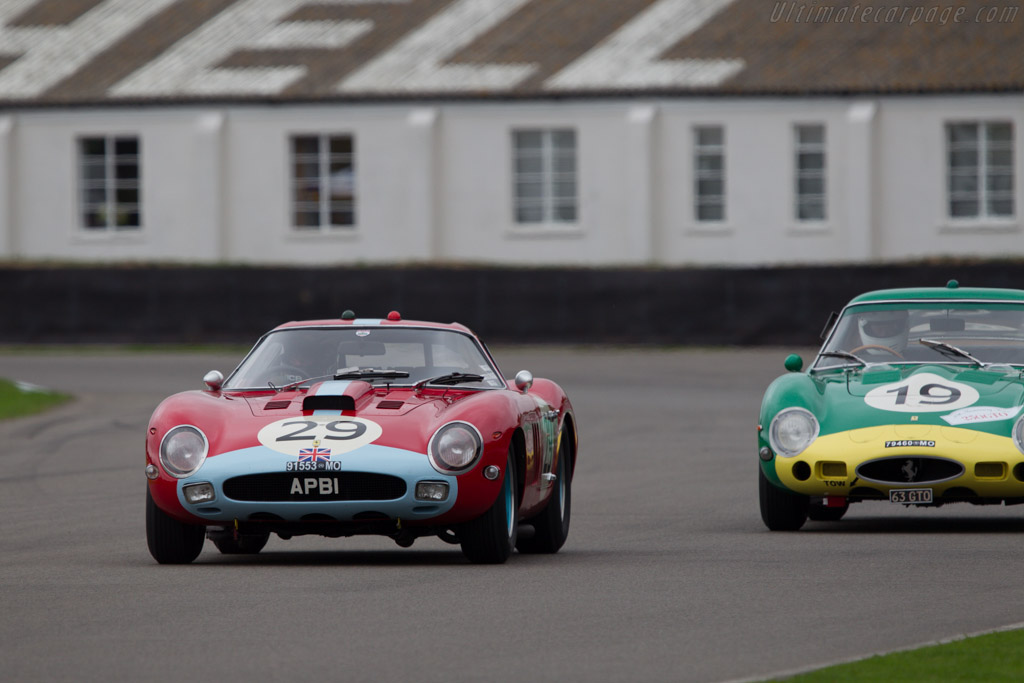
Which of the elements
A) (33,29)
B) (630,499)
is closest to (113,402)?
(630,499)

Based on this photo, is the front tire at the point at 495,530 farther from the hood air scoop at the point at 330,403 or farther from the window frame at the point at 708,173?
the window frame at the point at 708,173

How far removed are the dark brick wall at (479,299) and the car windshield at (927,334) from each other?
1992cm

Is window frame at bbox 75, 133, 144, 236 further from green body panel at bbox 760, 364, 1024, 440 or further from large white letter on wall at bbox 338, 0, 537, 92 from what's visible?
green body panel at bbox 760, 364, 1024, 440

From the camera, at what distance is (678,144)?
38.0 m

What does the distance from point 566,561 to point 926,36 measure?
30.0 m

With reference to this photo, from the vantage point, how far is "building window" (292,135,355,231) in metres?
39.3

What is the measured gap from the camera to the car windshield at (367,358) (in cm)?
988

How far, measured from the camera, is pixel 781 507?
35.7ft

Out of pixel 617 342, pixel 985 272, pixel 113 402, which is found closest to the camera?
pixel 113 402

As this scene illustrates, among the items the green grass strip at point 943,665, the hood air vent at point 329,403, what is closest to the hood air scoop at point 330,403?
the hood air vent at point 329,403

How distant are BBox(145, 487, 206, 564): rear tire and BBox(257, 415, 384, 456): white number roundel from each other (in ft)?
2.10

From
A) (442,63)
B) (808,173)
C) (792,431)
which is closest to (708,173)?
(808,173)

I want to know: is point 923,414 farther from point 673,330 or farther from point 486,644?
point 673,330

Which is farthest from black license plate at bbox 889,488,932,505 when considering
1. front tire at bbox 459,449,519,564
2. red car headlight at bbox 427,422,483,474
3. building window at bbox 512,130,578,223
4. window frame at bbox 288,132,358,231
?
window frame at bbox 288,132,358,231
